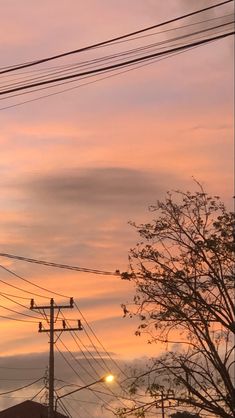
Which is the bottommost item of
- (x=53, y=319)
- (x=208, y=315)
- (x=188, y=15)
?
(x=208, y=315)

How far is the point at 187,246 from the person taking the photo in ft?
75.0

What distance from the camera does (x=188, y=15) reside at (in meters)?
12.3

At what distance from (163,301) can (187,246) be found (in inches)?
78.8

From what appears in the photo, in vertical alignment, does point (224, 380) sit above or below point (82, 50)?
below

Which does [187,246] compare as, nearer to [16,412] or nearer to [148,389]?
[148,389]

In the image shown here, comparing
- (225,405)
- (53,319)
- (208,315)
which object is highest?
(53,319)

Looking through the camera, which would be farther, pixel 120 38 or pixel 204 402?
pixel 204 402

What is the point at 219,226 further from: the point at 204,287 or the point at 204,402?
the point at 204,402

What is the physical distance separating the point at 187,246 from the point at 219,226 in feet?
4.90

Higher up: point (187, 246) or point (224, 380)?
point (187, 246)

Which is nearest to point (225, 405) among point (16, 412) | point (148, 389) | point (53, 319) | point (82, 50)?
point (148, 389)

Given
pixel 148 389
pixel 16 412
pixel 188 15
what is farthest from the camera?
pixel 16 412

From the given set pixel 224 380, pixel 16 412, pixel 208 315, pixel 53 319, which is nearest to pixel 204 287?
pixel 208 315

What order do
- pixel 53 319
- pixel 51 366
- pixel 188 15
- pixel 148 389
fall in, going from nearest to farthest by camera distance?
1. pixel 188 15
2. pixel 148 389
3. pixel 51 366
4. pixel 53 319
